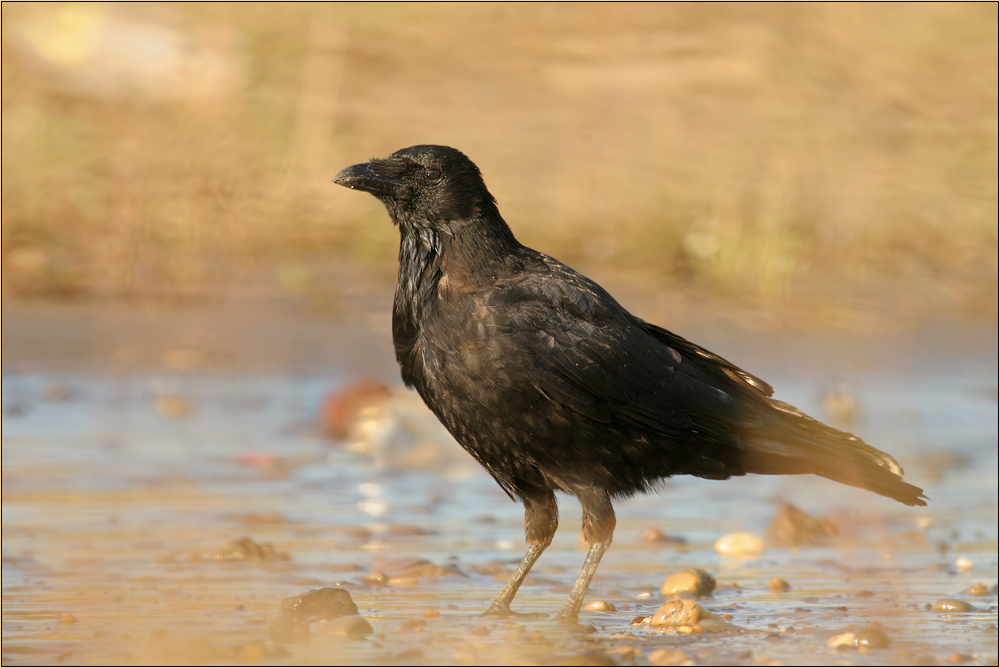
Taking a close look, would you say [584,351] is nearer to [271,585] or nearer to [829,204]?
[271,585]

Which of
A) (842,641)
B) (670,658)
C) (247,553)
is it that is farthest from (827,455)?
(247,553)

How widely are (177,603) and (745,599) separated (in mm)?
1793

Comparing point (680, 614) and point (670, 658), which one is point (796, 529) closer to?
point (680, 614)

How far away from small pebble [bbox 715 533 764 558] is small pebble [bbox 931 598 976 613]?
0.94 m

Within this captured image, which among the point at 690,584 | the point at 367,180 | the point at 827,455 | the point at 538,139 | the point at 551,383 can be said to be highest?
the point at 538,139

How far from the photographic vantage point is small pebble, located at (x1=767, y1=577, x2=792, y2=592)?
4.68m

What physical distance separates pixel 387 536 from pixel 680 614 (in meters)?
1.50

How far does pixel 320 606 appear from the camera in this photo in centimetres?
411

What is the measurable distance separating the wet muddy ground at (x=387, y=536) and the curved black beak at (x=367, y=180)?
4.21ft

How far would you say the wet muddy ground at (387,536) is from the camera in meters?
3.89

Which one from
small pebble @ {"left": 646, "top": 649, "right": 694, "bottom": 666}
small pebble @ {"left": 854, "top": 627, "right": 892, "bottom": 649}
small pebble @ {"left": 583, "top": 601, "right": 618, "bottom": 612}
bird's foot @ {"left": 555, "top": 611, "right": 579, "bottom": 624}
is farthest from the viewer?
small pebble @ {"left": 583, "top": 601, "right": 618, "bottom": 612}

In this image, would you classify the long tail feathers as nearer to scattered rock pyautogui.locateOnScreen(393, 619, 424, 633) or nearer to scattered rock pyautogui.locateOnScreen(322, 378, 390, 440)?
scattered rock pyautogui.locateOnScreen(393, 619, 424, 633)

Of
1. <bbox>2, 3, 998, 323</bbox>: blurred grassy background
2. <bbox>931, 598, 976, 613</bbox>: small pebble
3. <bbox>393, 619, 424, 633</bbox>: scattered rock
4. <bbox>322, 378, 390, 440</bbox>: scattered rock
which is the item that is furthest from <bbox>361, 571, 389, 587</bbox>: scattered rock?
<bbox>2, 3, 998, 323</bbox>: blurred grassy background

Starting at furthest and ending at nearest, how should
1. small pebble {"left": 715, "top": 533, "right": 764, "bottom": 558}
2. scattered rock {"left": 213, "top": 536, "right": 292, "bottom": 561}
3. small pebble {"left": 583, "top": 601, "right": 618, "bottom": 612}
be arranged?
small pebble {"left": 715, "top": 533, "right": 764, "bottom": 558} → scattered rock {"left": 213, "top": 536, "right": 292, "bottom": 561} → small pebble {"left": 583, "top": 601, "right": 618, "bottom": 612}
